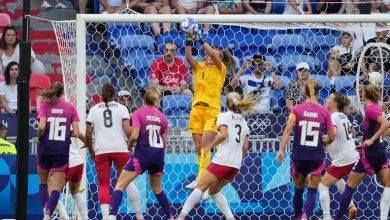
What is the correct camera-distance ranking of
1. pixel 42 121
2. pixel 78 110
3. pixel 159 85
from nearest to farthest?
pixel 42 121 → pixel 78 110 → pixel 159 85

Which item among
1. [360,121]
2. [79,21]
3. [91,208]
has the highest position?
[79,21]

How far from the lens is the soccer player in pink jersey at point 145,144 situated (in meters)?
16.3

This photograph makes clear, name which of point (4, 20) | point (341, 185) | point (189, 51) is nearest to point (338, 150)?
point (341, 185)

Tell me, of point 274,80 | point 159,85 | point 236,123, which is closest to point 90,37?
point 159,85

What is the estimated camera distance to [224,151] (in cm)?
1616

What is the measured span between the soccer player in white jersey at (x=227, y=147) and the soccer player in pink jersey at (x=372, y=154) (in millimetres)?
1555

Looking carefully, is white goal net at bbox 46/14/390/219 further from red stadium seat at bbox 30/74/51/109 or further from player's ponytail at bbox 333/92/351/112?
player's ponytail at bbox 333/92/351/112

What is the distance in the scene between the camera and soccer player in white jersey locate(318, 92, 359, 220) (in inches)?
666

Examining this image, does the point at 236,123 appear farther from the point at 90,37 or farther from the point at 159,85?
the point at 90,37

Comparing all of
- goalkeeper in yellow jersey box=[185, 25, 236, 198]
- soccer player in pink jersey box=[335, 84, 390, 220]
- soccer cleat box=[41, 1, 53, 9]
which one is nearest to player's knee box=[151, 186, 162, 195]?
goalkeeper in yellow jersey box=[185, 25, 236, 198]

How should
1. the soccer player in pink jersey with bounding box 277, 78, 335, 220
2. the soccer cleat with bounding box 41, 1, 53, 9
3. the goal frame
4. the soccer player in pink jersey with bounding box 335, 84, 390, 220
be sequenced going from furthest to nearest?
the soccer cleat with bounding box 41, 1, 53, 9 → the goal frame → the soccer player in pink jersey with bounding box 335, 84, 390, 220 → the soccer player in pink jersey with bounding box 277, 78, 335, 220

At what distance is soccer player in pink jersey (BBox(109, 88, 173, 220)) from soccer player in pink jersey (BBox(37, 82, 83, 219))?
0.71 m

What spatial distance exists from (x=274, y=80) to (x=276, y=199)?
1851mm

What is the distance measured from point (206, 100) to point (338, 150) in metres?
1.83
